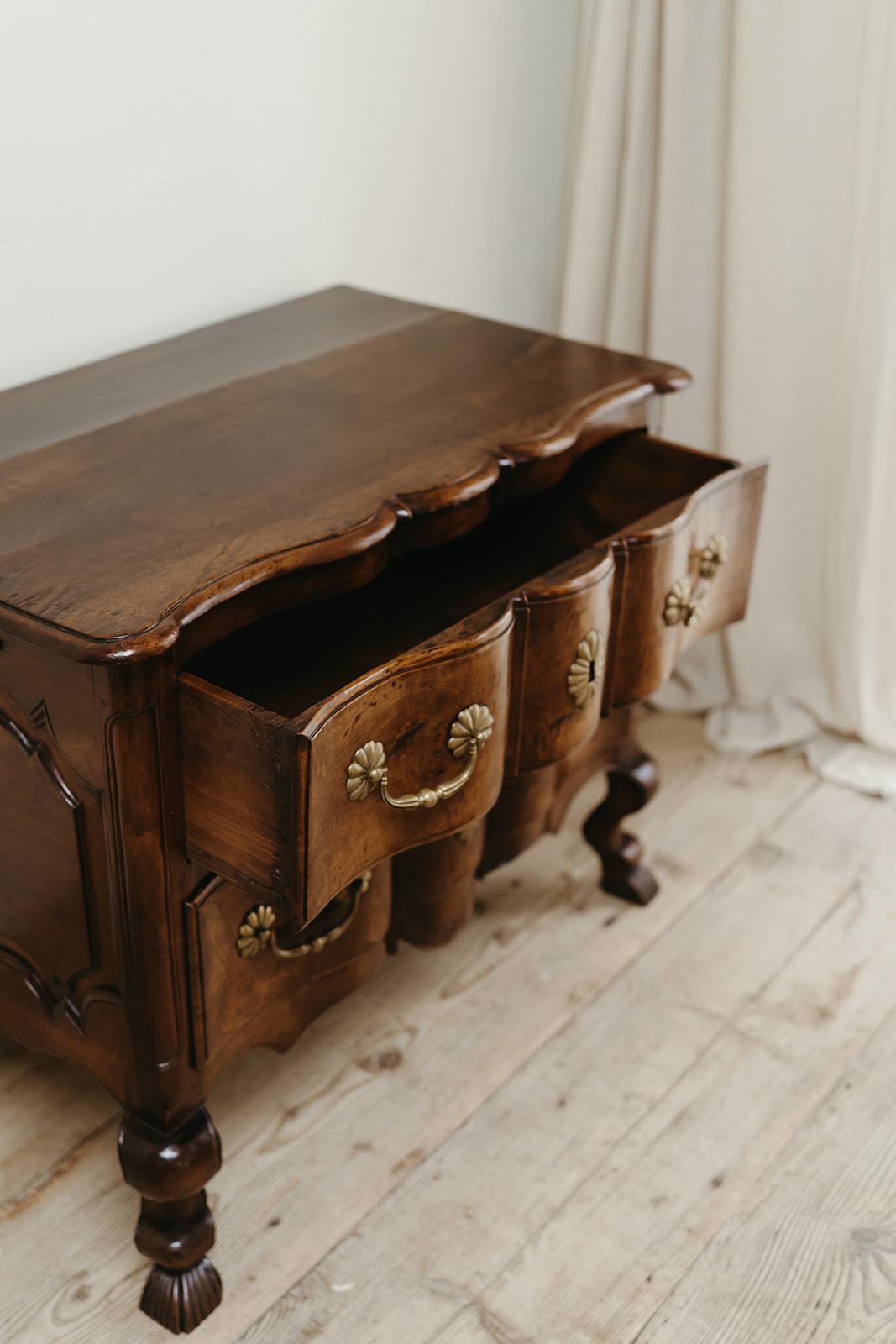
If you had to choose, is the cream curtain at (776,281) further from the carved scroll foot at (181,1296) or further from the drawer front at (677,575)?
the carved scroll foot at (181,1296)

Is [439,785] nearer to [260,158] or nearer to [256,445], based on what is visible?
[256,445]

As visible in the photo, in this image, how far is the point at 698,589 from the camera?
1.33m

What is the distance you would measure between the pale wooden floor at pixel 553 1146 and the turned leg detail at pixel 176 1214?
2 centimetres

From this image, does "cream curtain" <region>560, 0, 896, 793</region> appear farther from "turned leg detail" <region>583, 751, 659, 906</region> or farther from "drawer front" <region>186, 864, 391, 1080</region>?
"drawer front" <region>186, 864, 391, 1080</region>

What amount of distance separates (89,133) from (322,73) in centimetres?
32

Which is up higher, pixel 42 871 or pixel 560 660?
pixel 560 660

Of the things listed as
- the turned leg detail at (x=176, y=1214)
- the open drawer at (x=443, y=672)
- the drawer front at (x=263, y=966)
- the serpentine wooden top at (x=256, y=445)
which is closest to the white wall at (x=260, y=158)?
the serpentine wooden top at (x=256, y=445)

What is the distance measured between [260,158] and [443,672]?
0.77 m

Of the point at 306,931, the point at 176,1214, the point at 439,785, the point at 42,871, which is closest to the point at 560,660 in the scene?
the point at 439,785

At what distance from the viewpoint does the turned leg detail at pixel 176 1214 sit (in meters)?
1.17

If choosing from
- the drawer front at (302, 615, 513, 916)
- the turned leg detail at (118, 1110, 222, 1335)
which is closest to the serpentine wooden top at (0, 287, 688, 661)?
the drawer front at (302, 615, 513, 916)

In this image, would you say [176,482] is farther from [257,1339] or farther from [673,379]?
[257,1339]

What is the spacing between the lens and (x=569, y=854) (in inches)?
71.7

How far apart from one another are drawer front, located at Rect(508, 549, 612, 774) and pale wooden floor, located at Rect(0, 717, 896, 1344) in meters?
0.42
